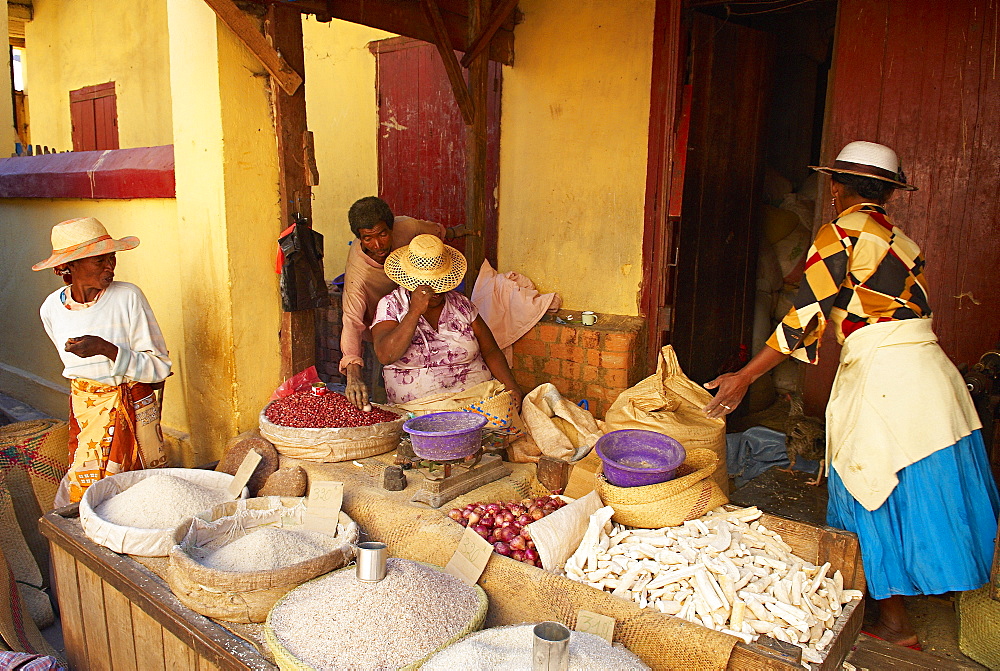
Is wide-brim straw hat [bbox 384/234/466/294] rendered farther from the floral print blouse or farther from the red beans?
the red beans

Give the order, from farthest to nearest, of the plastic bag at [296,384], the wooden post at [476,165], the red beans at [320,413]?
the wooden post at [476,165]
the plastic bag at [296,384]
the red beans at [320,413]

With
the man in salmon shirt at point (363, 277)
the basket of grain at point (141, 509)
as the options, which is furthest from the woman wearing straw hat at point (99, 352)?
the man in salmon shirt at point (363, 277)

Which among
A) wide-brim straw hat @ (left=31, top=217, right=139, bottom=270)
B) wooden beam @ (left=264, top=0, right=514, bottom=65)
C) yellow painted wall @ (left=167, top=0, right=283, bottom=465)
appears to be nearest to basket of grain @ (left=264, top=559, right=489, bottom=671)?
yellow painted wall @ (left=167, top=0, right=283, bottom=465)

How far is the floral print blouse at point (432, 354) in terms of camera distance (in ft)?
11.8

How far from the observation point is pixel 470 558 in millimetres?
2385

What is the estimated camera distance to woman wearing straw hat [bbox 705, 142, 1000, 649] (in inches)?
98.4

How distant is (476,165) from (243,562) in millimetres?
2891

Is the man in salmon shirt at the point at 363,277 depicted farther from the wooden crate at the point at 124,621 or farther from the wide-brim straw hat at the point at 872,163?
the wide-brim straw hat at the point at 872,163

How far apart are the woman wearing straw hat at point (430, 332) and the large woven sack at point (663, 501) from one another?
3.98ft

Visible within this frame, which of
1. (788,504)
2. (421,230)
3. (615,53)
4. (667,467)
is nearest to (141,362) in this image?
(421,230)

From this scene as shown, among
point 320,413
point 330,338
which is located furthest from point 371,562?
point 330,338

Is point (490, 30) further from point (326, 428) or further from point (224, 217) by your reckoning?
point (326, 428)

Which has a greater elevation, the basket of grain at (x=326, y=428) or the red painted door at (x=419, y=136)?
the red painted door at (x=419, y=136)

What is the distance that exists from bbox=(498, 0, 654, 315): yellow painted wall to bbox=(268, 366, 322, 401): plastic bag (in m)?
1.55
